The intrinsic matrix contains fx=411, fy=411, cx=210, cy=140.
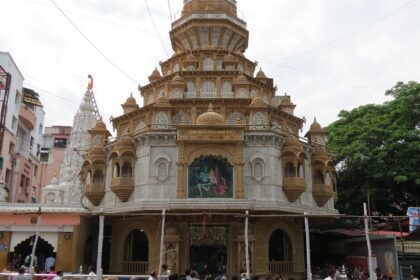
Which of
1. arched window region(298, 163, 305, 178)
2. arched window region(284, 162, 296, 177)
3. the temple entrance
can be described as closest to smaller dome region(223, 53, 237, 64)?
arched window region(284, 162, 296, 177)

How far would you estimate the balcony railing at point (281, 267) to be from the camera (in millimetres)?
23031

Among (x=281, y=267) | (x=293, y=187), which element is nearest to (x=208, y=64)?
(x=293, y=187)

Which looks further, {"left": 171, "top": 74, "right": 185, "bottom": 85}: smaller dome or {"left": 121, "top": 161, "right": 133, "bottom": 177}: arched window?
{"left": 171, "top": 74, "right": 185, "bottom": 85}: smaller dome

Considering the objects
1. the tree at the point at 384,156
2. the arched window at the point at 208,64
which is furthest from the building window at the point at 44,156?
the tree at the point at 384,156

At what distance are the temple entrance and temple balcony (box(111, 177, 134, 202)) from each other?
4.15 meters

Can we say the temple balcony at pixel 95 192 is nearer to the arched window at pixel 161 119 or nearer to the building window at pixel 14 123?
the arched window at pixel 161 119

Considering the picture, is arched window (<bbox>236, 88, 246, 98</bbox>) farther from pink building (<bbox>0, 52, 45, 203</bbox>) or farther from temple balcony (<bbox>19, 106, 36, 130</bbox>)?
temple balcony (<bbox>19, 106, 36, 130</bbox>)

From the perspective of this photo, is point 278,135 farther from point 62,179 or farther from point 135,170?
point 62,179

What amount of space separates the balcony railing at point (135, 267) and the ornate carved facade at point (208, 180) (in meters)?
0.06

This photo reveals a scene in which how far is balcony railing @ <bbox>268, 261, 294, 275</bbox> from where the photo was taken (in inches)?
907

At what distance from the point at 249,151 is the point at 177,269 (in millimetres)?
7593

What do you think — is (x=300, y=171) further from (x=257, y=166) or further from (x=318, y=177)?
(x=257, y=166)

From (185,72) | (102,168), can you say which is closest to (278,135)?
(185,72)

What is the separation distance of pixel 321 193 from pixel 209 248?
7666 millimetres
